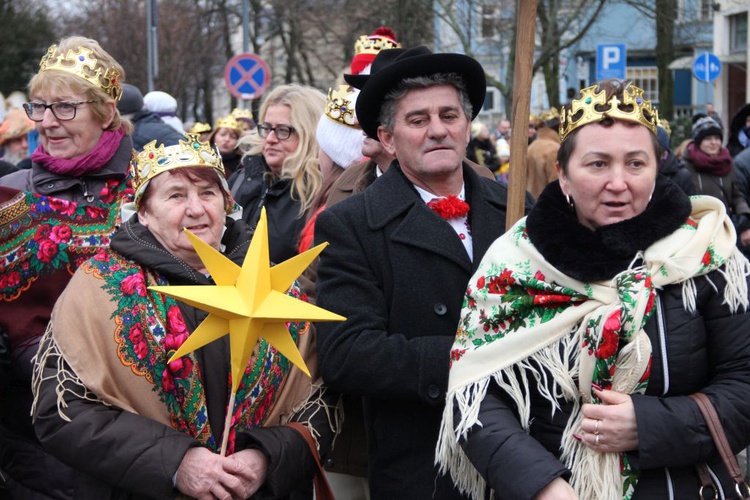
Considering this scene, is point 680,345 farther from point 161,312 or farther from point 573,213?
point 161,312

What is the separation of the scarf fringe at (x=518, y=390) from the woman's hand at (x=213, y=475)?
64 cm

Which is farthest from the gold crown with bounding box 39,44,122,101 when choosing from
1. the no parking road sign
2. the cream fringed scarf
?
the no parking road sign

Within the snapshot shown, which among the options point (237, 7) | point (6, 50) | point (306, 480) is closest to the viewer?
point (306, 480)

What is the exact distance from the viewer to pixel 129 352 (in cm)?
352

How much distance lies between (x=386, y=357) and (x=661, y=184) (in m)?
1.01

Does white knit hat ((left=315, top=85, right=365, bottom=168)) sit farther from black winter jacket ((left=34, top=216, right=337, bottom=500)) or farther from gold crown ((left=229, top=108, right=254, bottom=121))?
gold crown ((left=229, top=108, right=254, bottom=121))

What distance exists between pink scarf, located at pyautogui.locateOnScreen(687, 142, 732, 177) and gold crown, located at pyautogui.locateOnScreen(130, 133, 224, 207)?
8.22 metres

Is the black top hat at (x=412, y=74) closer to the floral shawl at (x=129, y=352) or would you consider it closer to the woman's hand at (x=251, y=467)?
the floral shawl at (x=129, y=352)

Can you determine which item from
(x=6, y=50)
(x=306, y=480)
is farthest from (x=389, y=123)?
(x=6, y=50)

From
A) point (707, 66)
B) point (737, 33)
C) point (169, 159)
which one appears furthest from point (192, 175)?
point (737, 33)

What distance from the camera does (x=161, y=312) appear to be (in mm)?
3602

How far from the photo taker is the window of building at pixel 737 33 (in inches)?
1315

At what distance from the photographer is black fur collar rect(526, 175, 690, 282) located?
3059mm

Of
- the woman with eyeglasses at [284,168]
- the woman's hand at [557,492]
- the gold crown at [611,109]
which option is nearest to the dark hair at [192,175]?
the gold crown at [611,109]
